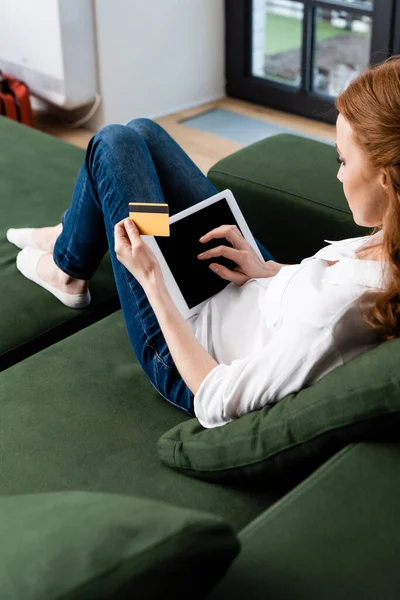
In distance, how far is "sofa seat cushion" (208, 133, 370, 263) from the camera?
2.00 metres

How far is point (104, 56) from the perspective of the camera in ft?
11.8

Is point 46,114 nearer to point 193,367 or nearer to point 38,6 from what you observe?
point 38,6

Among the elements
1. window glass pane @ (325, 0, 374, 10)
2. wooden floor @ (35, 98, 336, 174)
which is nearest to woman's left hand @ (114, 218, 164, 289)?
wooden floor @ (35, 98, 336, 174)

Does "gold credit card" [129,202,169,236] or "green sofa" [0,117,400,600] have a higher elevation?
"gold credit card" [129,202,169,236]

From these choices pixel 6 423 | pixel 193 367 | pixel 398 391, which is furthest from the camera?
pixel 6 423

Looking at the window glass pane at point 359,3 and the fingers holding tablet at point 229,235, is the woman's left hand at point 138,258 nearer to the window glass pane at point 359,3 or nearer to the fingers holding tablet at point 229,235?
the fingers holding tablet at point 229,235

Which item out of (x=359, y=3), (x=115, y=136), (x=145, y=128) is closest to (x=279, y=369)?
(x=115, y=136)

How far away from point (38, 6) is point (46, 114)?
62cm

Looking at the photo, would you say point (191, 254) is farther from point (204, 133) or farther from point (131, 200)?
point (204, 133)

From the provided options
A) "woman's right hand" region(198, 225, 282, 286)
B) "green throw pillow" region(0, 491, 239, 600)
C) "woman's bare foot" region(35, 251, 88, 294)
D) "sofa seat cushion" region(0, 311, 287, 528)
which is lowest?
"sofa seat cushion" region(0, 311, 287, 528)

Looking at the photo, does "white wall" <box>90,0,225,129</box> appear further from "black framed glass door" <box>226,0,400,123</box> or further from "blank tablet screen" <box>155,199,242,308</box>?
"blank tablet screen" <box>155,199,242,308</box>

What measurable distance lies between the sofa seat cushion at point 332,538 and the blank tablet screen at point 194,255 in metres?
0.59

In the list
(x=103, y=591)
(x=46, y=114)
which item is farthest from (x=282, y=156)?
(x=46, y=114)

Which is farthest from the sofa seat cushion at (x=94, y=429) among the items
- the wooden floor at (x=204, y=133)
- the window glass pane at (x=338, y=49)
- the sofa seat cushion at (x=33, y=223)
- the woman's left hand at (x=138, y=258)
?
the window glass pane at (x=338, y=49)
